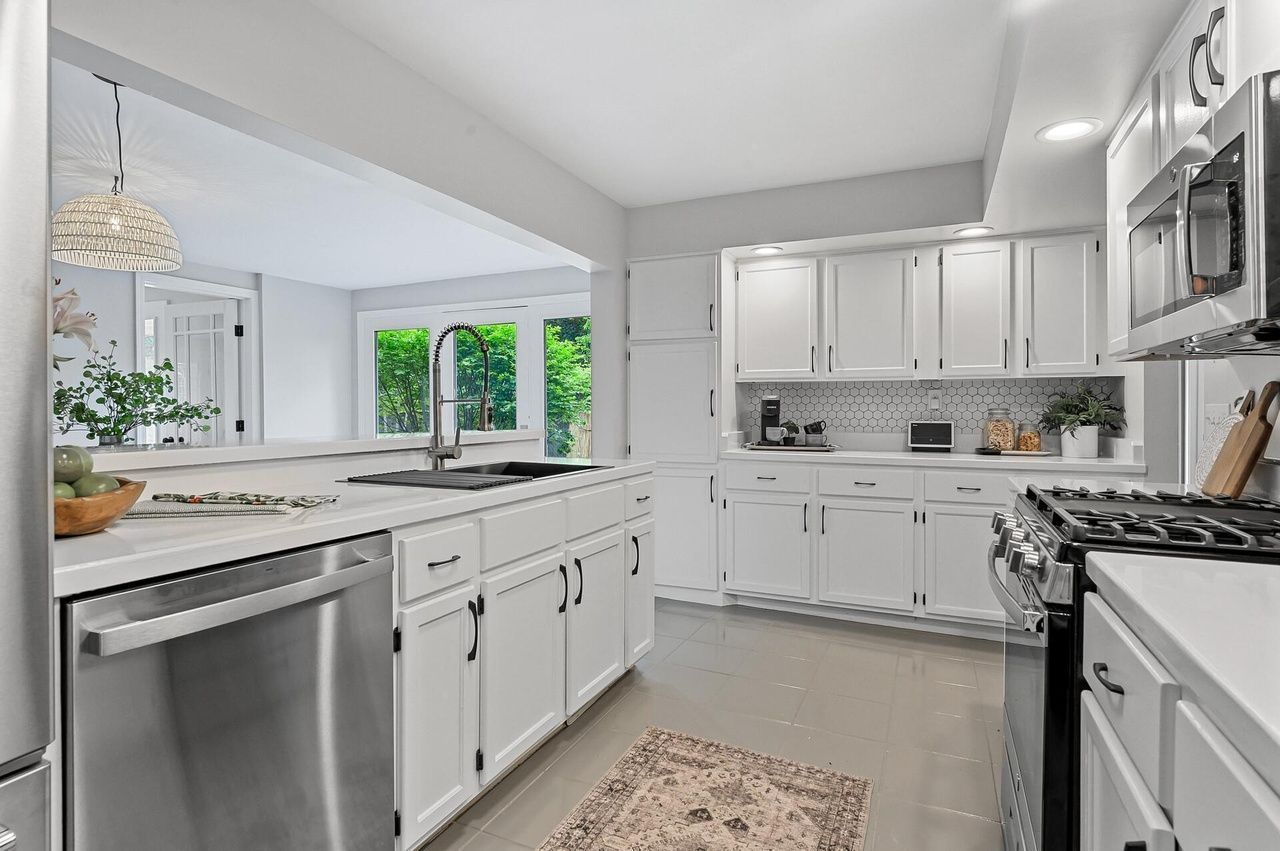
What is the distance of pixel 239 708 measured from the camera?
4.15 feet

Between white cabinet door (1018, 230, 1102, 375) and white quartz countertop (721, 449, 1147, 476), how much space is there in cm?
53

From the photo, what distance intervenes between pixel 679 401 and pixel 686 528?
2.60 feet

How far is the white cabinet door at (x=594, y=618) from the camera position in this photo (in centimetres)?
241

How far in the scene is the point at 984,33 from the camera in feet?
7.93

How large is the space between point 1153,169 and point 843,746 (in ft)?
6.94

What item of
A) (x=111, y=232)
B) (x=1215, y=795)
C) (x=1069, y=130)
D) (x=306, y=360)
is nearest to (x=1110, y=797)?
(x=1215, y=795)

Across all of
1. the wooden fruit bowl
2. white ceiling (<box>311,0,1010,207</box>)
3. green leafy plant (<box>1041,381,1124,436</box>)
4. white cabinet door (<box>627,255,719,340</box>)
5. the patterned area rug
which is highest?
white ceiling (<box>311,0,1010,207</box>)

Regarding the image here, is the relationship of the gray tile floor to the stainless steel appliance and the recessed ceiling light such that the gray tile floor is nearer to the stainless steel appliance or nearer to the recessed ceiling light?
the stainless steel appliance

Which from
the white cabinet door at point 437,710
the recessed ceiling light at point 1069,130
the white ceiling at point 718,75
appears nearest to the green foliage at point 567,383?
the white ceiling at point 718,75

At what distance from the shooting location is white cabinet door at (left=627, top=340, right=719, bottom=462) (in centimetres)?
409

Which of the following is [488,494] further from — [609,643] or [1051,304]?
[1051,304]

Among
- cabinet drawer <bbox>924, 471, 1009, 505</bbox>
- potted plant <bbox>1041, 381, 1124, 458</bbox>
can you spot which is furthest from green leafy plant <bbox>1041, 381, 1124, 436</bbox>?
cabinet drawer <bbox>924, 471, 1009, 505</bbox>

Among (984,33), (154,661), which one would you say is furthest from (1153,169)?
(154,661)

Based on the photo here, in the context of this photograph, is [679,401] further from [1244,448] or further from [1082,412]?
[1244,448]
